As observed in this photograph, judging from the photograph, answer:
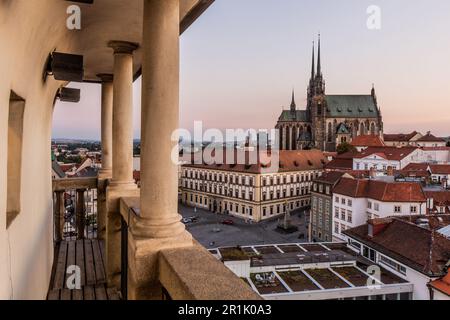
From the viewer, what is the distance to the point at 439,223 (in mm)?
29984

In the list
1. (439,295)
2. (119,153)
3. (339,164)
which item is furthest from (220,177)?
(119,153)

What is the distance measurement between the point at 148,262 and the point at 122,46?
4434 mm

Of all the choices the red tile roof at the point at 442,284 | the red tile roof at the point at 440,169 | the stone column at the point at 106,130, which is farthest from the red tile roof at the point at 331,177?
the stone column at the point at 106,130

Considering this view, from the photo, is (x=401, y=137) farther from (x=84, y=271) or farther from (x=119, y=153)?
(x=84, y=271)

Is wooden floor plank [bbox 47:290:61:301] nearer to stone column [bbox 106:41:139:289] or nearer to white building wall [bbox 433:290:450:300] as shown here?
stone column [bbox 106:41:139:289]

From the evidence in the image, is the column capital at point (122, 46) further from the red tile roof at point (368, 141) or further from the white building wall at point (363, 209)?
the red tile roof at point (368, 141)

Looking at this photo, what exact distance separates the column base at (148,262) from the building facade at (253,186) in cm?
5168

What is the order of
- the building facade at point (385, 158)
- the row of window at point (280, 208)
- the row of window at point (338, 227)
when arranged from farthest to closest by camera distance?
1. the building facade at point (385, 158)
2. the row of window at point (280, 208)
3. the row of window at point (338, 227)

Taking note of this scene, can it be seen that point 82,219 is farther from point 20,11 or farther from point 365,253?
point 365,253

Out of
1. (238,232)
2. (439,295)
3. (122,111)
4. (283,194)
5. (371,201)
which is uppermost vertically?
(122,111)

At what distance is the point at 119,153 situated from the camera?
6887mm

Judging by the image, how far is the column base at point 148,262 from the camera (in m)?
3.62

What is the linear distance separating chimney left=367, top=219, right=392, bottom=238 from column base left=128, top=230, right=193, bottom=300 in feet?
92.8

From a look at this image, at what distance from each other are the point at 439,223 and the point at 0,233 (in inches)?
1319
